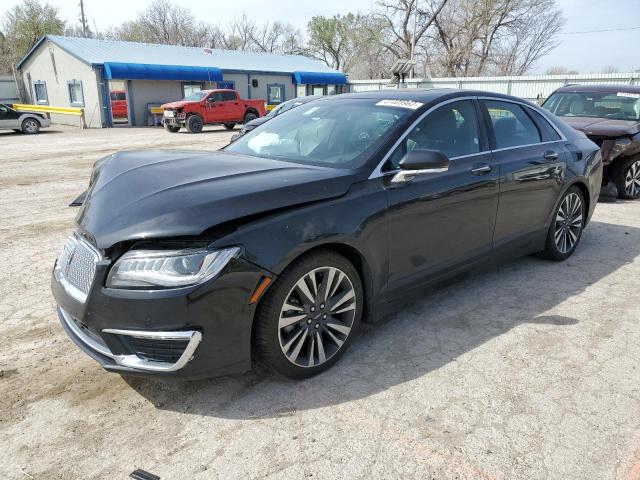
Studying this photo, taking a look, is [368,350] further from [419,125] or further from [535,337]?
[419,125]

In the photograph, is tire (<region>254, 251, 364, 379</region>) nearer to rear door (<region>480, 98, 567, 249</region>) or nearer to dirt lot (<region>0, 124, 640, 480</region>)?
dirt lot (<region>0, 124, 640, 480</region>)

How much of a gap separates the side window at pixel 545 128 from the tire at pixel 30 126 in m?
23.5

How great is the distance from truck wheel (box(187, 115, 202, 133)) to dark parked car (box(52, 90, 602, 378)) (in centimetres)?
1997

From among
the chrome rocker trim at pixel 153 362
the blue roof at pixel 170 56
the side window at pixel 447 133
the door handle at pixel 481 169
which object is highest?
the blue roof at pixel 170 56

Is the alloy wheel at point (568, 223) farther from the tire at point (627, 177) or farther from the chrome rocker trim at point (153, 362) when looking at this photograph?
the chrome rocker trim at point (153, 362)

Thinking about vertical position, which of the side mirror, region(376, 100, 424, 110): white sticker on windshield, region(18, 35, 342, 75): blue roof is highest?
region(18, 35, 342, 75): blue roof

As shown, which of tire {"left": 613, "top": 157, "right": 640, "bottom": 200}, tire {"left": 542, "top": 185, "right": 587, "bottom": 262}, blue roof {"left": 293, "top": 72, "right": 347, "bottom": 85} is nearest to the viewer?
tire {"left": 542, "top": 185, "right": 587, "bottom": 262}

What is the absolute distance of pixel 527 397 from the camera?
2.93 meters

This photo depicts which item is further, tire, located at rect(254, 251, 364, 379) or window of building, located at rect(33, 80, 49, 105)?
window of building, located at rect(33, 80, 49, 105)

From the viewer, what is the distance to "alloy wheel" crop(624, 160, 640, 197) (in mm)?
8156

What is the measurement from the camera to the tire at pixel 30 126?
22469 millimetres

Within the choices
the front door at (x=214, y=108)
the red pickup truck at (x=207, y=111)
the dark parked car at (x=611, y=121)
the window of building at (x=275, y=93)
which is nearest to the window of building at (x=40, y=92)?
the red pickup truck at (x=207, y=111)

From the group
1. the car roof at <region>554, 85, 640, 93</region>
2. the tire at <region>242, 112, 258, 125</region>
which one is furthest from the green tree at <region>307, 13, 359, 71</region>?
the car roof at <region>554, 85, 640, 93</region>

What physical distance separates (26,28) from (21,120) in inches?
1221
